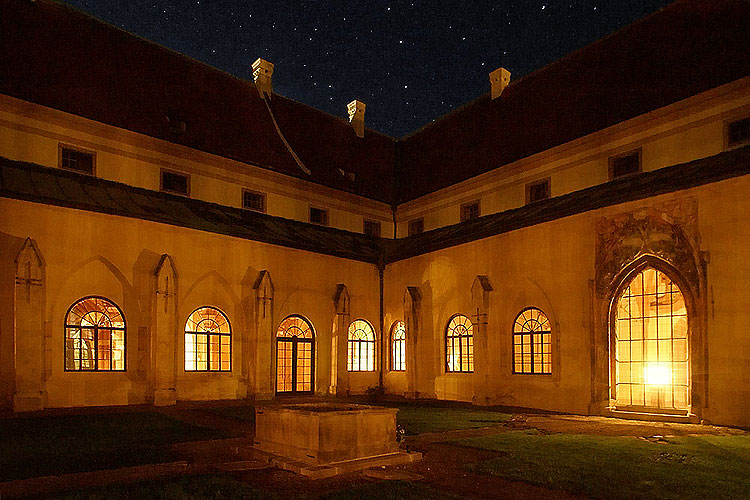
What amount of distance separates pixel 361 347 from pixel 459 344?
4.68 m

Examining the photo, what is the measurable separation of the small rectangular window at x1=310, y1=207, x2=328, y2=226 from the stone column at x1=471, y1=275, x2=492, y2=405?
8.62 metres

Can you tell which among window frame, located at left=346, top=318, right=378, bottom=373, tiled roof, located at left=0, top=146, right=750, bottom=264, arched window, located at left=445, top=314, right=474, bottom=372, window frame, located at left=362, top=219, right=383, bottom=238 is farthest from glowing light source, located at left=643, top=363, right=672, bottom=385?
window frame, located at left=362, top=219, right=383, bottom=238

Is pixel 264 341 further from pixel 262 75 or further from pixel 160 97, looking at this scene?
pixel 262 75

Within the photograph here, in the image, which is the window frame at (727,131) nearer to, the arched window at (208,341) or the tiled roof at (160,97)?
the tiled roof at (160,97)

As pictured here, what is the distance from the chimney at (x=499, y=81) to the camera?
86.0 ft

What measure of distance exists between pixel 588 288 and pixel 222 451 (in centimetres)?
1130

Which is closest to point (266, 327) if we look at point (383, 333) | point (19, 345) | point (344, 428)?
point (383, 333)

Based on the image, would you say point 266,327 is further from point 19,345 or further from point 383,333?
point 19,345

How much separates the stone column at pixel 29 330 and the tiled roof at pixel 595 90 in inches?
645

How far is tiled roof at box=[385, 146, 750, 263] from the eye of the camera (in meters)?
14.8

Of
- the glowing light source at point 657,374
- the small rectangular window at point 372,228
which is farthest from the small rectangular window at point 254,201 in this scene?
the glowing light source at point 657,374

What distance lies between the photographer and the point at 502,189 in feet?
78.4

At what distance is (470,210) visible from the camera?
25453mm

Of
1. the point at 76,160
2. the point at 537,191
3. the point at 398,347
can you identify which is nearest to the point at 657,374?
the point at 537,191
